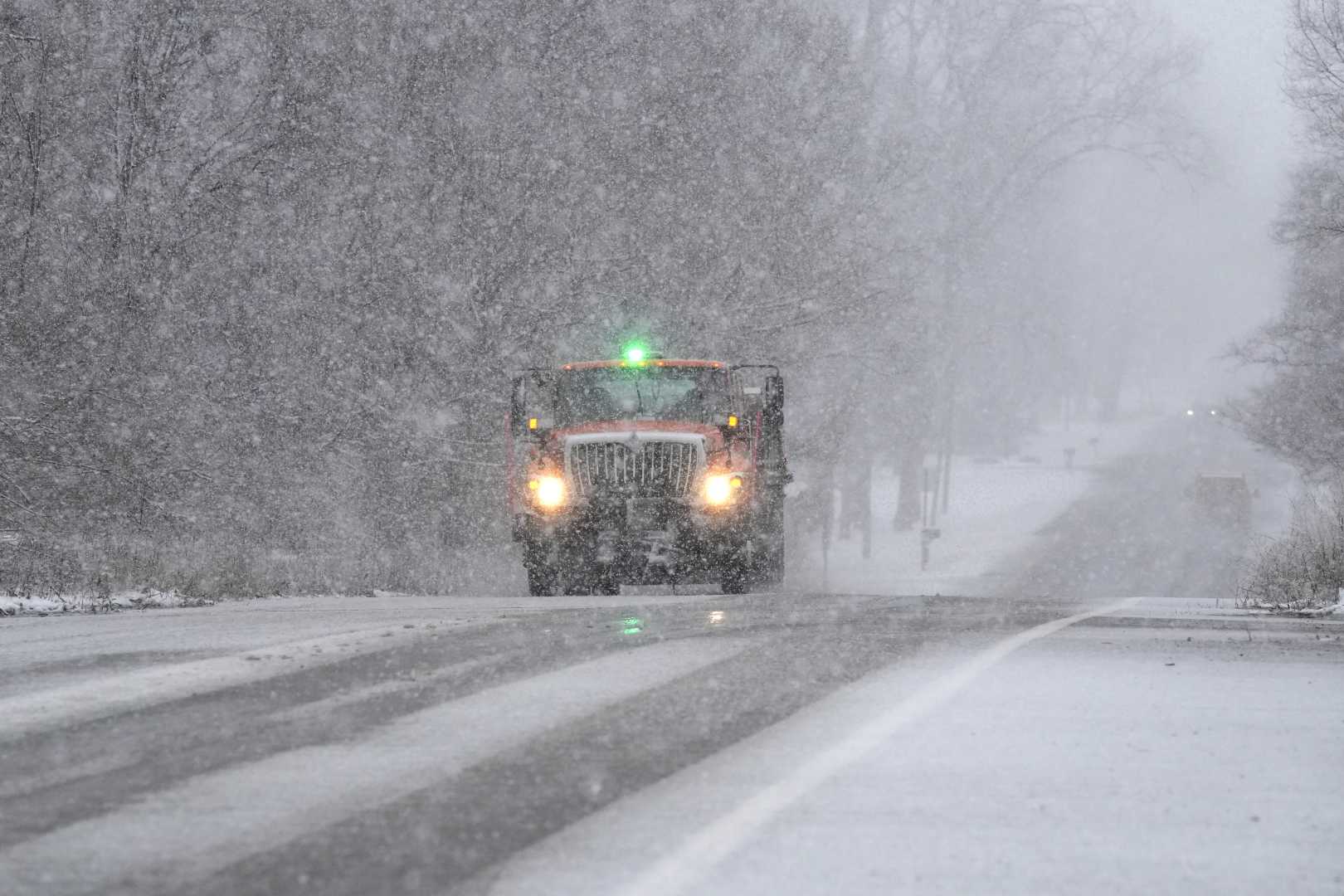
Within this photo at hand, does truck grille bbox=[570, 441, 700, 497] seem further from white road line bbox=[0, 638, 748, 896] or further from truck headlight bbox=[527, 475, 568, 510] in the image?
white road line bbox=[0, 638, 748, 896]

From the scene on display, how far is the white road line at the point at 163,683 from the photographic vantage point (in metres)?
5.88

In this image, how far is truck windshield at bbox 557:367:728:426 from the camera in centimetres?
1495

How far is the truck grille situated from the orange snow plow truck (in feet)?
0.04

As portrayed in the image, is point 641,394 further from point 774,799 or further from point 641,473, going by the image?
point 774,799

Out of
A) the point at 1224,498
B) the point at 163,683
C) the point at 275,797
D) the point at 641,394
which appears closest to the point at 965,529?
the point at 1224,498

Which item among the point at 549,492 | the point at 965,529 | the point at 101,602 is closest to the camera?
the point at 101,602

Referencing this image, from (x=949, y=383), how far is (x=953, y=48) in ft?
32.4

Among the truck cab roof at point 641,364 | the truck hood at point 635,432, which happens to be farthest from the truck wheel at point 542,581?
the truck cab roof at point 641,364

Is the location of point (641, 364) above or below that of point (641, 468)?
above

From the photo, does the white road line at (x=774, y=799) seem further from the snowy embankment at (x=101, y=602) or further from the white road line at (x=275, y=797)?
the snowy embankment at (x=101, y=602)

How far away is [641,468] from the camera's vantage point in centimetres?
1430

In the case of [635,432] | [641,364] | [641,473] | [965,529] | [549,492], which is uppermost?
[641,364]

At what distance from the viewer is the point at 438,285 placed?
19.3 m

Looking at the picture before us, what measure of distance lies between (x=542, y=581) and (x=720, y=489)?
2097 millimetres
